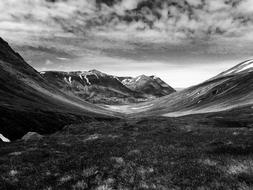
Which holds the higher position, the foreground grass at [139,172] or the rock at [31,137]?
the foreground grass at [139,172]

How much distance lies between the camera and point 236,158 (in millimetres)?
11398

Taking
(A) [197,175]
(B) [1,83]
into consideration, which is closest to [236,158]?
(A) [197,175]

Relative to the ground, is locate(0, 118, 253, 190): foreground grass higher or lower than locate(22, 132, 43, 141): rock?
higher

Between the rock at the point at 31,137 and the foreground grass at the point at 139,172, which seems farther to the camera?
the rock at the point at 31,137

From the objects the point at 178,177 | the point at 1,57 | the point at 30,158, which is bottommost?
the point at 30,158

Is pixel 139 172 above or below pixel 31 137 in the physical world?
above

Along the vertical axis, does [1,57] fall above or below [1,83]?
above

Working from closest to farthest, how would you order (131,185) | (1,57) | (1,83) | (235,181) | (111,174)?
1. (235,181)
2. (131,185)
3. (111,174)
4. (1,83)
5. (1,57)

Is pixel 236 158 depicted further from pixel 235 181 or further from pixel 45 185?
pixel 45 185

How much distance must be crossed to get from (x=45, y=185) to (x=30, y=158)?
6198 millimetres

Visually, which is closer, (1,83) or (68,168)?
(68,168)

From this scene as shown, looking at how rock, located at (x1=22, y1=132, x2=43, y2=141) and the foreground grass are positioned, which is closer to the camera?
the foreground grass

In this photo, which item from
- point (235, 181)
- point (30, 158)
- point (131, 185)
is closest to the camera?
point (235, 181)

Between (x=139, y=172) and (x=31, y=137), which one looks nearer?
(x=139, y=172)
